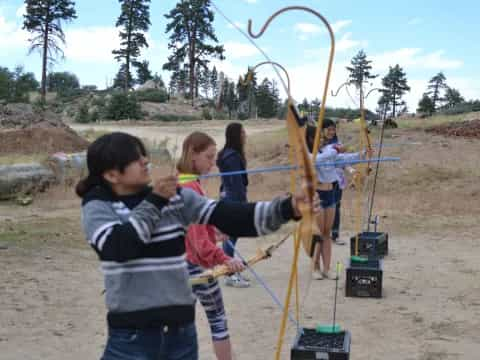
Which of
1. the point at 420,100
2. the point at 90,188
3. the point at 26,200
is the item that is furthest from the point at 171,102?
the point at 90,188

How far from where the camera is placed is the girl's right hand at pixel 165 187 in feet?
6.82

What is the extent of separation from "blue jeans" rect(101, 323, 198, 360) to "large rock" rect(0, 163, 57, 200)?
1179 cm

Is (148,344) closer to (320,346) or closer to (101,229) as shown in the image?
(101,229)

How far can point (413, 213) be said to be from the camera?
493 inches

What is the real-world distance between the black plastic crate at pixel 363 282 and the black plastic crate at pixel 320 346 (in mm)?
2226

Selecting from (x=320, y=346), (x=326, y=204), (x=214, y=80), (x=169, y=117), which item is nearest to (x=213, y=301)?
(x=320, y=346)

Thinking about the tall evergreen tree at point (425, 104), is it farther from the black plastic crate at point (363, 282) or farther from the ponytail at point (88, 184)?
the ponytail at point (88, 184)

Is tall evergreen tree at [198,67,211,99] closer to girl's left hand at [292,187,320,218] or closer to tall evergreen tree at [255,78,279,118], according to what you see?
tall evergreen tree at [255,78,279,118]

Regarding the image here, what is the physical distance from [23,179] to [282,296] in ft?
29.5

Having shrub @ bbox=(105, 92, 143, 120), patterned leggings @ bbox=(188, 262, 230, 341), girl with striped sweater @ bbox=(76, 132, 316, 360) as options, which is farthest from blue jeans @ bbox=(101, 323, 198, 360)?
shrub @ bbox=(105, 92, 143, 120)

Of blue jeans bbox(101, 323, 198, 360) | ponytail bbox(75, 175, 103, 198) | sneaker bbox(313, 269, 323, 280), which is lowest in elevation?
sneaker bbox(313, 269, 323, 280)

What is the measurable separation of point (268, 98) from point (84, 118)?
21.8 meters

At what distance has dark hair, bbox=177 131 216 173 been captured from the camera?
3.39 metres

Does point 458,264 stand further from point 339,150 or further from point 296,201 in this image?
point 296,201
